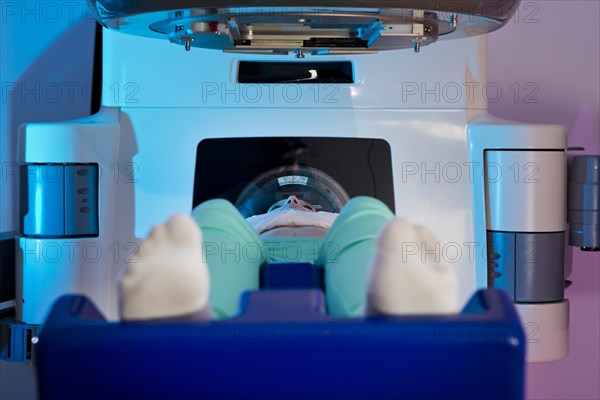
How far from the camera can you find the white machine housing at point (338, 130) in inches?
52.9

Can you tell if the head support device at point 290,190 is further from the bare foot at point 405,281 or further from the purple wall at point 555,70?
the bare foot at point 405,281

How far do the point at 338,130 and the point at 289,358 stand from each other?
857 millimetres

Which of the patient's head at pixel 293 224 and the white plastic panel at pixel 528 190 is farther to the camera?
the white plastic panel at pixel 528 190

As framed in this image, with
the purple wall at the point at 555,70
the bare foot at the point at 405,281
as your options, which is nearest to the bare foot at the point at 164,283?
the bare foot at the point at 405,281

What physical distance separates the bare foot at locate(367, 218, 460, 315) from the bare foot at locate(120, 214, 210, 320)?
0.14 meters

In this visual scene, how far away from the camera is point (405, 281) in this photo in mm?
604

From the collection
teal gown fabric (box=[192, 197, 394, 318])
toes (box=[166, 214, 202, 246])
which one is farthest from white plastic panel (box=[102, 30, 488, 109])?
toes (box=[166, 214, 202, 246])

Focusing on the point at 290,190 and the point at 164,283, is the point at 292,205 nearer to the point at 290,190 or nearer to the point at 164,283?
the point at 290,190

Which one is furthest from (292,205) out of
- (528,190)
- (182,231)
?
(182,231)

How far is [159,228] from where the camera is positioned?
66 centimetres

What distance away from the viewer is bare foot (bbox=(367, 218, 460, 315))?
606 mm

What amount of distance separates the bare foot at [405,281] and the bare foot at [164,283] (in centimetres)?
14

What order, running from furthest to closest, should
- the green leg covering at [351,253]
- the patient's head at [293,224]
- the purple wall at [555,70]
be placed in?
the purple wall at [555,70]
the patient's head at [293,224]
the green leg covering at [351,253]

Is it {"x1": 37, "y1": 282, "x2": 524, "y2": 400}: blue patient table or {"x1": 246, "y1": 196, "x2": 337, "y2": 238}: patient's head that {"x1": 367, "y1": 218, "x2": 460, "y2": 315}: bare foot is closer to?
{"x1": 37, "y1": 282, "x2": 524, "y2": 400}: blue patient table
